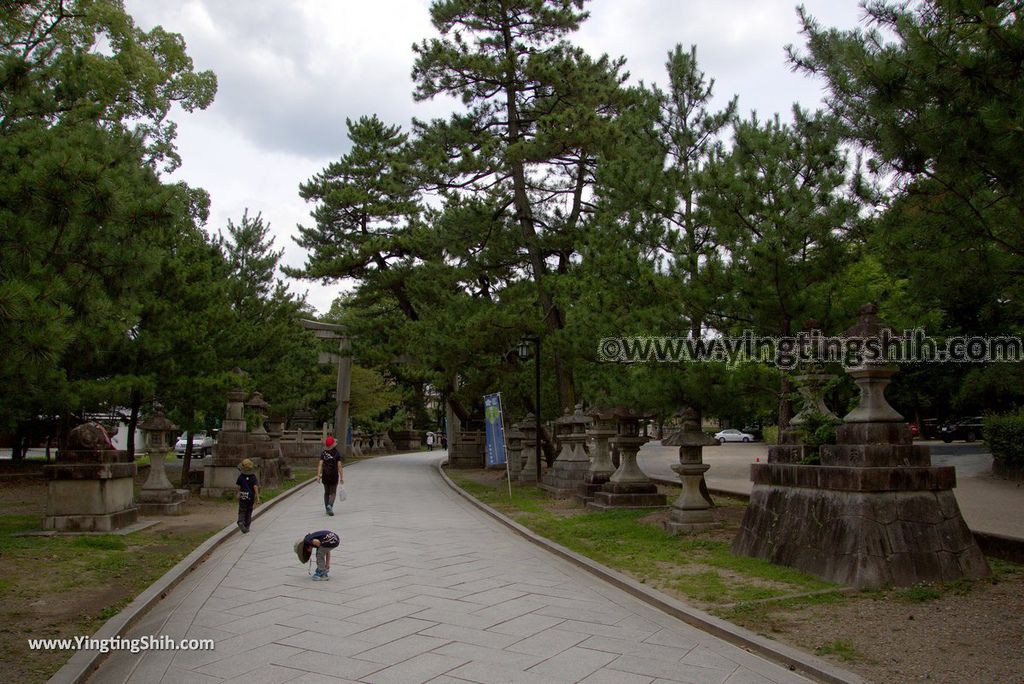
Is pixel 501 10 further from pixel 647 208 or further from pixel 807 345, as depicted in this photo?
pixel 807 345

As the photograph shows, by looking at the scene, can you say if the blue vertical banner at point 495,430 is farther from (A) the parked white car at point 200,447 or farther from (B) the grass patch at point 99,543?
(A) the parked white car at point 200,447

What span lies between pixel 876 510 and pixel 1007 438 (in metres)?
12.6

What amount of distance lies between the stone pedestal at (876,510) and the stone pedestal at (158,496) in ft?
36.8

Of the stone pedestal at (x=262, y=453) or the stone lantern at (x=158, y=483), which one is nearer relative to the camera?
the stone lantern at (x=158, y=483)

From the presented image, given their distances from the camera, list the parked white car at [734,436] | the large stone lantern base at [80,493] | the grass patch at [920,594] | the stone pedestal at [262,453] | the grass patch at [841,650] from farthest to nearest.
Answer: the parked white car at [734,436] → the stone pedestal at [262,453] → the large stone lantern base at [80,493] → the grass patch at [920,594] → the grass patch at [841,650]

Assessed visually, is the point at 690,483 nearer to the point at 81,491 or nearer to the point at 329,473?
the point at 329,473

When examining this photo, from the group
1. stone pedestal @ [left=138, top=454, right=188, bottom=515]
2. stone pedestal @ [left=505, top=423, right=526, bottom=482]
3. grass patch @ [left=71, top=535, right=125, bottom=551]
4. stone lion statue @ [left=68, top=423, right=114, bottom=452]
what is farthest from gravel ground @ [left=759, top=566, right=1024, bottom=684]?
stone pedestal @ [left=505, top=423, right=526, bottom=482]

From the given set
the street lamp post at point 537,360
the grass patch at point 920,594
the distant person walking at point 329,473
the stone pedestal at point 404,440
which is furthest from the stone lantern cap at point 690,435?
the stone pedestal at point 404,440

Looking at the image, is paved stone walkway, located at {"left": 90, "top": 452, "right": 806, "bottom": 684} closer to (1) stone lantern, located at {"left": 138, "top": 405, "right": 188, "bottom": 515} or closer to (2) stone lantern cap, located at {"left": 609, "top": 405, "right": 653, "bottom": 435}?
(1) stone lantern, located at {"left": 138, "top": 405, "right": 188, "bottom": 515}

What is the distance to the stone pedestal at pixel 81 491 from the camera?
1023cm

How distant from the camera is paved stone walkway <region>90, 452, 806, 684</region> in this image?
4.48m

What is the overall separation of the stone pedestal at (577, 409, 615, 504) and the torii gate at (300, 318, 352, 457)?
59.2 ft

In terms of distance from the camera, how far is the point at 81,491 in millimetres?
10336

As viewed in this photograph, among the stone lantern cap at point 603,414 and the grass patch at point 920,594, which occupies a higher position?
the stone lantern cap at point 603,414
